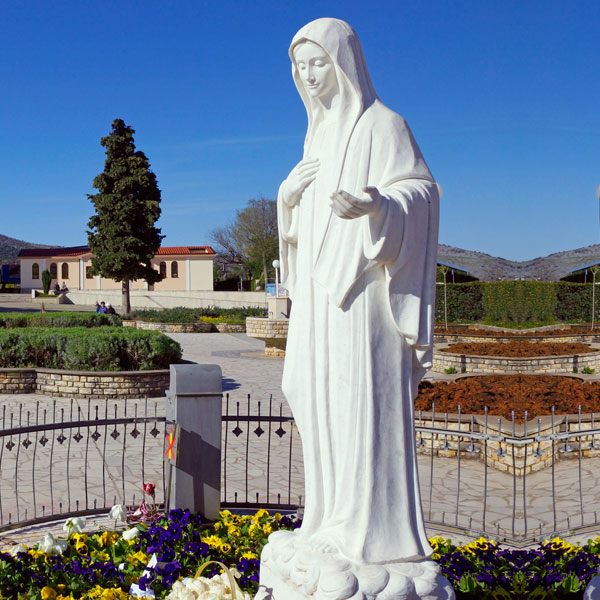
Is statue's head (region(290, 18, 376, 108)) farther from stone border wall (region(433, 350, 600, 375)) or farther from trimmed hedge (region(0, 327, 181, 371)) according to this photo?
stone border wall (region(433, 350, 600, 375))

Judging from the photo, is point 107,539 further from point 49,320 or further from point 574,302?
point 574,302

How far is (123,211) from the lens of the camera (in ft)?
109

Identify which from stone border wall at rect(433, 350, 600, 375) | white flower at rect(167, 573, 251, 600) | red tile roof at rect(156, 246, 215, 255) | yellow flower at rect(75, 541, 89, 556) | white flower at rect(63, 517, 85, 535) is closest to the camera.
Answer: white flower at rect(167, 573, 251, 600)

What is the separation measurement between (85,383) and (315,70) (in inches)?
397

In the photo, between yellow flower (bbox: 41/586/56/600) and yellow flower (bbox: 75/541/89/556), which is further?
yellow flower (bbox: 75/541/89/556)

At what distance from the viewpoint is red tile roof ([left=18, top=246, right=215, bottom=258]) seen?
53.4m

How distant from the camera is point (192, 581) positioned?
11.1ft

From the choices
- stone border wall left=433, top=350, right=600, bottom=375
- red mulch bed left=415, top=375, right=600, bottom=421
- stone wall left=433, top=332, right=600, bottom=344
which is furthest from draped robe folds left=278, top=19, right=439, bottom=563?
stone wall left=433, top=332, right=600, bottom=344

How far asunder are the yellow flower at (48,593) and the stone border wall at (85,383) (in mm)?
8052

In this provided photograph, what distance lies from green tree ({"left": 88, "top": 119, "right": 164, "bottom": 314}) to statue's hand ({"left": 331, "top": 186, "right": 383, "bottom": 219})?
31.8 metres

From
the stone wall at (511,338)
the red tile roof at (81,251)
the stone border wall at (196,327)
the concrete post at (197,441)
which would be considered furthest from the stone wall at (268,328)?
the red tile roof at (81,251)

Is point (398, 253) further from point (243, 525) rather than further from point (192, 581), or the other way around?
point (243, 525)

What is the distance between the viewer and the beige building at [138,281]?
5334cm

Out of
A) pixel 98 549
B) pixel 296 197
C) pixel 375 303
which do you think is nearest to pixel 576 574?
pixel 375 303
